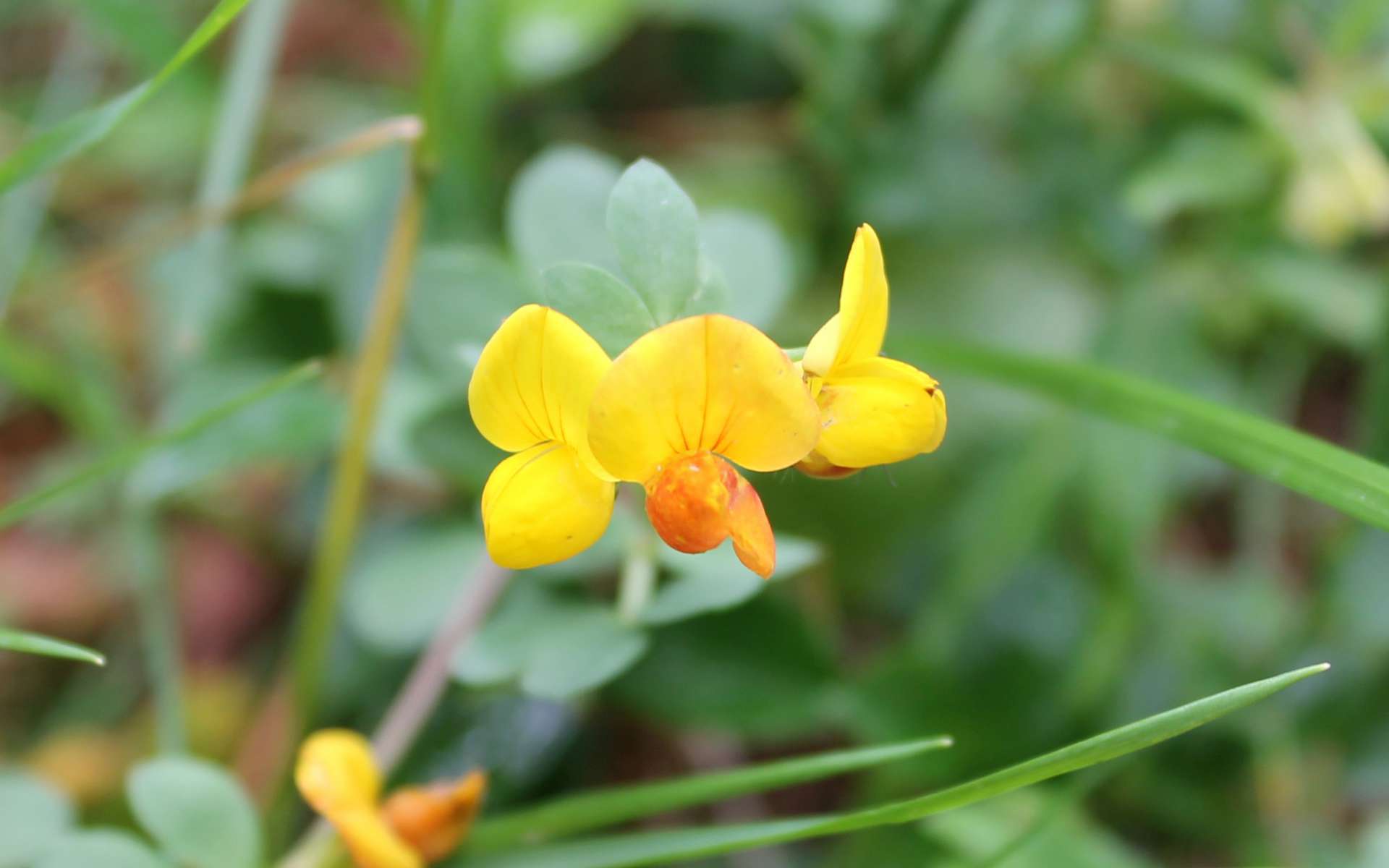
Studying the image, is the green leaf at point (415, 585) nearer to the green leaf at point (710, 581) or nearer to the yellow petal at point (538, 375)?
the green leaf at point (710, 581)

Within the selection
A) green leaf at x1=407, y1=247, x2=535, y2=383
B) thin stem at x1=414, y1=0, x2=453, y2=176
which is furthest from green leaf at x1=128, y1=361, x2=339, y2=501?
thin stem at x1=414, y1=0, x2=453, y2=176

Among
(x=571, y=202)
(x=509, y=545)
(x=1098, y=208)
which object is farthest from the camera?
(x=1098, y=208)

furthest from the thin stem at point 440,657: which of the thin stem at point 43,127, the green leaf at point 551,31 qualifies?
the green leaf at point 551,31

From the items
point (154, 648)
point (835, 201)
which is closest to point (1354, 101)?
point (835, 201)

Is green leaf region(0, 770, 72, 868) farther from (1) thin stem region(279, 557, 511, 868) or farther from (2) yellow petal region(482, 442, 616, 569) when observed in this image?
(2) yellow petal region(482, 442, 616, 569)

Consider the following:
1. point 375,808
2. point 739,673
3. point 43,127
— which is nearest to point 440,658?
point 375,808

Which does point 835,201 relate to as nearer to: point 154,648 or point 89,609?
point 154,648

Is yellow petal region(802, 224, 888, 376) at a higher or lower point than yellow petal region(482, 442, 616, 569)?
lower
